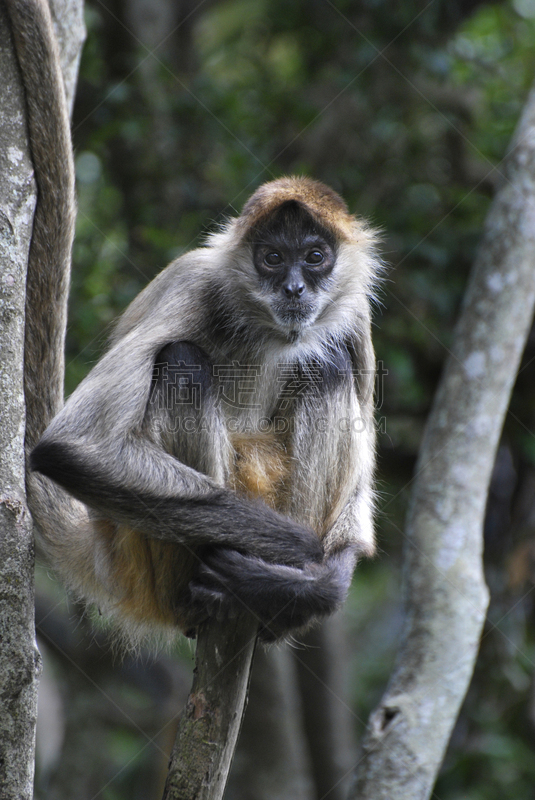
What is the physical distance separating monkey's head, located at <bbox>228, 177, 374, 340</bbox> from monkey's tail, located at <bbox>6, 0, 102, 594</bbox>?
1.09 m

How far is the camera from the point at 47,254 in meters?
3.71

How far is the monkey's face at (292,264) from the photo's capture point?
14.3ft

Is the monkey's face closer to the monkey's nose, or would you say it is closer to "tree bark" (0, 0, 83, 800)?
the monkey's nose

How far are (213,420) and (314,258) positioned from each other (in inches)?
50.9

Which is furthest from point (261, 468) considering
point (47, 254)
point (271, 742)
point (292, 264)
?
point (271, 742)

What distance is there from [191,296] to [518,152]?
3.25 meters

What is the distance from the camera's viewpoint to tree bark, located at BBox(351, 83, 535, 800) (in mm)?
4855

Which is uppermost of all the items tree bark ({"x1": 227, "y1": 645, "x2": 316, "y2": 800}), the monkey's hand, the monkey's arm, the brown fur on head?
the brown fur on head

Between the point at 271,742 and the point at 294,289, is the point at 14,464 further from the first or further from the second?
the point at 271,742

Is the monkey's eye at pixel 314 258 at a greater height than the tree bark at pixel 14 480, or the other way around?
the monkey's eye at pixel 314 258

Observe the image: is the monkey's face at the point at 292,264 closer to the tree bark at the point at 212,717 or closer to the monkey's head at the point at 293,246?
the monkey's head at the point at 293,246

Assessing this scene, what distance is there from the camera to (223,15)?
33.8ft

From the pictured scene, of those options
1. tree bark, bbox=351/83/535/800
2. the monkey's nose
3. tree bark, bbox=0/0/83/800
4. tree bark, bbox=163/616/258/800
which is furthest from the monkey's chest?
tree bark, bbox=351/83/535/800

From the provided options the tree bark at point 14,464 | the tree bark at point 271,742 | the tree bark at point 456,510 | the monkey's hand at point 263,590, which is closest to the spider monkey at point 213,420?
the monkey's hand at point 263,590
